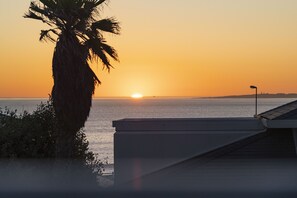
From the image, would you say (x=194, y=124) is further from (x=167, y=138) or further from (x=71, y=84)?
(x=71, y=84)

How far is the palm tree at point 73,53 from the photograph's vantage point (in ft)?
64.5

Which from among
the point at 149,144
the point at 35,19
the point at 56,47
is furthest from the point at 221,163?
the point at 35,19

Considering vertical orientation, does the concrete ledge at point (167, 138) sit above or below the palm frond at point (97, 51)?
below

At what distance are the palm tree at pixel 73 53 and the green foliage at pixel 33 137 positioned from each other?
4.30 feet

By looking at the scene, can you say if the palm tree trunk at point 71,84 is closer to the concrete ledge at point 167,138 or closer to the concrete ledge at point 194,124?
the concrete ledge at point 167,138

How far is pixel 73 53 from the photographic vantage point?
19.7 metres

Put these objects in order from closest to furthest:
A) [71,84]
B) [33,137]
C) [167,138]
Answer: [167,138] → [71,84] → [33,137]

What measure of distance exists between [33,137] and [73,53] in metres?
3.85

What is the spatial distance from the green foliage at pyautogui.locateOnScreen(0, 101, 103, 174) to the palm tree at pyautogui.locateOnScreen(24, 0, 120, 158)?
4.30 ft

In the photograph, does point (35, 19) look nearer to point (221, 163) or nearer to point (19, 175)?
point (19, 175)

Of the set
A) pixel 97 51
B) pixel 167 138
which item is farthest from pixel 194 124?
pixel 97 51

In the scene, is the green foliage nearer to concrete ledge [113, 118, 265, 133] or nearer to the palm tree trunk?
the palm tree trunk

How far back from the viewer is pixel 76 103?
19.8m

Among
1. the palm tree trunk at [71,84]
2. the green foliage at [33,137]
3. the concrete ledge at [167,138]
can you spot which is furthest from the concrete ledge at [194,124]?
the green foliage at [33,137]
